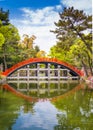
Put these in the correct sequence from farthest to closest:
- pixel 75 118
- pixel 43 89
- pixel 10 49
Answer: pixel 10 49
pixel 43 89
pixel 75 118

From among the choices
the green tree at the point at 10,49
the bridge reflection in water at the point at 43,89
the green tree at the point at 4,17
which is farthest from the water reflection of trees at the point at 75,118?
the green tree at the point at 10,49

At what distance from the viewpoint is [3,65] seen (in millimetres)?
58062

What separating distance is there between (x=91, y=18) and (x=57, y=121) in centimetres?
2609

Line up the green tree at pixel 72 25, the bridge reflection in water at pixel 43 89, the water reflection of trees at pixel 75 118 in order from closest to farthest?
the water reflection of trees at pixel 75 118 < the bridge reflection in water at pixel 43 89 < the green tree at pixel 72 25

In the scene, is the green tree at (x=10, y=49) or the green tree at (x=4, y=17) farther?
the green tree at (x=10, y=49)

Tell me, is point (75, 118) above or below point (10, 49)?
below

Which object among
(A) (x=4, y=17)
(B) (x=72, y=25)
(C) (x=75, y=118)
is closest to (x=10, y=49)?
(A) (x=4, y=17)

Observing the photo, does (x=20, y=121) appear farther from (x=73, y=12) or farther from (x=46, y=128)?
(x=73, y=12)

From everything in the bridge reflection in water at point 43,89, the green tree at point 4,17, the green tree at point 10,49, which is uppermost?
the green tree at point 4,17

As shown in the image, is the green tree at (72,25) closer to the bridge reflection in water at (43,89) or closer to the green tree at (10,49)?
the bridge reflection in water at (43,89)

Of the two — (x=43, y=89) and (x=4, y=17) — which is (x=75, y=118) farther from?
(x=4, y=17)

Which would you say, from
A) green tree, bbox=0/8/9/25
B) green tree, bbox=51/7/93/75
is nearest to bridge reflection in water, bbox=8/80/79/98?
green tree, bbox=51/7/93/75

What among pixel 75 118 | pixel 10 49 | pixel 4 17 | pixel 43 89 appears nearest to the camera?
pixel 75 118

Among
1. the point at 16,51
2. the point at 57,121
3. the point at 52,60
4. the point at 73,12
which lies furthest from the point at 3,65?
the point at 57,121
